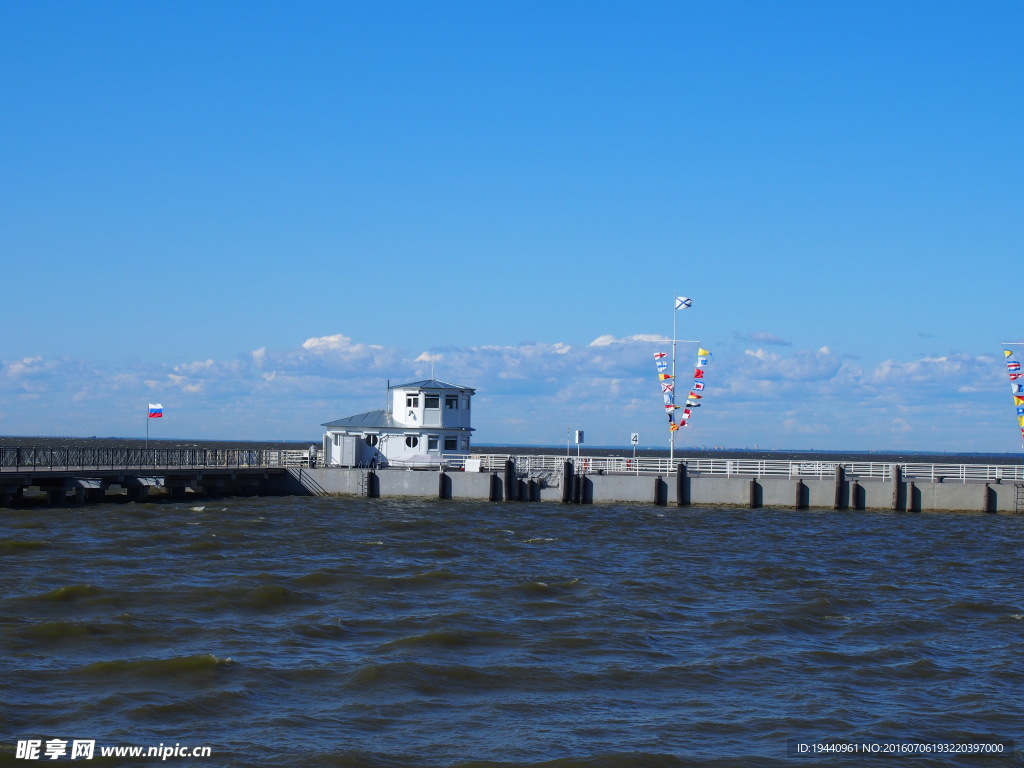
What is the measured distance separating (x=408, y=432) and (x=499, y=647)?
1412 inches

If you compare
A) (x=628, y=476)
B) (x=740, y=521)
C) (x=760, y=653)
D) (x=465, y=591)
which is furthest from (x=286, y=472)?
(x=760, y=653)

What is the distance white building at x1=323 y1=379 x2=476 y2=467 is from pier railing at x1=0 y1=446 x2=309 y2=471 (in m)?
2.58

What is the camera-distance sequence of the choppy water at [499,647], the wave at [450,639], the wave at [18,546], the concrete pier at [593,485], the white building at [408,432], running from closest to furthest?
1. the choppy water at [499,647]
2. the wave at [450,639]
3. the wave at [18,546]
4. the concrete pier at [593,485]
5. the white building at [408,432]

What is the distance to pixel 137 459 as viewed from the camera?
52656 mm

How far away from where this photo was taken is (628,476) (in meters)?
50.9

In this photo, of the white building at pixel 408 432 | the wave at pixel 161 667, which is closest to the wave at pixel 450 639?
the wave at pixel 161 667

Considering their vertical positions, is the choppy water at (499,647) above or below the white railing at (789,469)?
below

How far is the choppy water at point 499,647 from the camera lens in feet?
48.8

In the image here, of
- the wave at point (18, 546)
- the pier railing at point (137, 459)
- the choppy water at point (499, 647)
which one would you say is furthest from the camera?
the pier railing at point (137, 459)

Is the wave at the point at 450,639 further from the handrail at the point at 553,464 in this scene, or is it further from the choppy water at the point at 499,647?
the handrail at the point at 553,464

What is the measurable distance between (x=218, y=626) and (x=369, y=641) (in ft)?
10.4

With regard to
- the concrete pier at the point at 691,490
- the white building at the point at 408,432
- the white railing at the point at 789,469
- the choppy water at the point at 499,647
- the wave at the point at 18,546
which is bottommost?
the choppy water at the point at 499,647

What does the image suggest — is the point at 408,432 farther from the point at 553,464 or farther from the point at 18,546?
the point at 18,546

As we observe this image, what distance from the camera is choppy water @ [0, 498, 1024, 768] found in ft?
48.8
